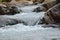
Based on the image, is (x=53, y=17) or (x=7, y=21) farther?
(x=7, y=21)

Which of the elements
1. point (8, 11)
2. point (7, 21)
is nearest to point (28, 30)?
point (7, 21)

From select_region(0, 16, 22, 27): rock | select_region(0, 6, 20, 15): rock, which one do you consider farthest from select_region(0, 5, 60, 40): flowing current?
select_region(0, 6, 20, 15): rock

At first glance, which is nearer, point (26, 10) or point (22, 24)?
point (22, 24)

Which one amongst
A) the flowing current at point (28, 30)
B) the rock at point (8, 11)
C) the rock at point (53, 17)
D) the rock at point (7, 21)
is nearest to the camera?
the flowing current at point (28, 30)

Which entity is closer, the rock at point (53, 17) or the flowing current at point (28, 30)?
the flowing current at point (28, 30)

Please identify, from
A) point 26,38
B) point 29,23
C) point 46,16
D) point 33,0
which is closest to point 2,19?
point 29,23

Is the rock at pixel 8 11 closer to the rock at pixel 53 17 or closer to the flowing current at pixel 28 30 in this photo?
the flowing current at pixel 28 30

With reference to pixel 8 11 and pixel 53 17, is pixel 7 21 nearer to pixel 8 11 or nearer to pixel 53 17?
pixel 53 17

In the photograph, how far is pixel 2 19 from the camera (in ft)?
44.1

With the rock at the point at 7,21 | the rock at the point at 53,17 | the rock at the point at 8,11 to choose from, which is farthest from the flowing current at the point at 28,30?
the rock at the point at 8,11

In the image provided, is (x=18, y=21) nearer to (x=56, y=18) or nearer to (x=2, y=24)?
(x=2, y=24)

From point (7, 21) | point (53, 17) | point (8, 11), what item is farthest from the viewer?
point (8, 11)

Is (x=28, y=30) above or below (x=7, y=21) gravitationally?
below

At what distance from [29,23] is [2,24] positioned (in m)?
1.74
